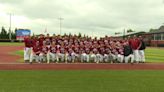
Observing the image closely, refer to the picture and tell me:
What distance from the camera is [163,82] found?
13336mm

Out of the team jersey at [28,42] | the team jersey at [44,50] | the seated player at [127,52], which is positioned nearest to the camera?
the team jersey at [28,42]

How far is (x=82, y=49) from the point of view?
23.2 metres

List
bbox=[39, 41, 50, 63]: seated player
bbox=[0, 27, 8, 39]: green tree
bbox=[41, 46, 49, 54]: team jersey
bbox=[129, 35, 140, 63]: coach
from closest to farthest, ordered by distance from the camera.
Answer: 1. bbox=[39, 41, 50, 63]: seated player
2. bbox=[41, 46, 49, 54]: team jersey
3. bbox=[129, 35, 140, 63]: coach
4. bbox=[0, 27, 8, 39]: green tree

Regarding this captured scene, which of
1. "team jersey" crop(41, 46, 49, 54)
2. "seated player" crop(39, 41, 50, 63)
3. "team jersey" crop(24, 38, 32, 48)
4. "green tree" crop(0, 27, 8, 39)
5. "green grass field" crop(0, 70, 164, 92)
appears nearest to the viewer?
"green grass field" crop(0, 70, 164, 92)

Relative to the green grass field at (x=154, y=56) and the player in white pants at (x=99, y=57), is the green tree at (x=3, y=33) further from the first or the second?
the player in white pants at (x=99, y=57)

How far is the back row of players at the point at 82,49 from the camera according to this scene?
22344 millimetres

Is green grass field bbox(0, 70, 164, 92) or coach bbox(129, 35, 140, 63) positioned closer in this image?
green grass field bbox(0, 70, 164, 92)

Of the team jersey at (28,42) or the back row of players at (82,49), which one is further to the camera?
the back row of players at (82,49)

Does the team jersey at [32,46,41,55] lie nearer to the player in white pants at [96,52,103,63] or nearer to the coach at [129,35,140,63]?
the player in white pants at [96,52,103,63]

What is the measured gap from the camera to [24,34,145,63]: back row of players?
2234cm

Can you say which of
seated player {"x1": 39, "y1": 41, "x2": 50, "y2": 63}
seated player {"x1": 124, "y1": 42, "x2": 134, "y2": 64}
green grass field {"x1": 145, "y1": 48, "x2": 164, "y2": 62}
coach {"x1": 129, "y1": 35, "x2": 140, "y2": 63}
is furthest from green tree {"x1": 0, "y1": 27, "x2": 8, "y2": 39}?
coach {"x1": 129, "y1": 35, "x2": 140, "y2": 63}

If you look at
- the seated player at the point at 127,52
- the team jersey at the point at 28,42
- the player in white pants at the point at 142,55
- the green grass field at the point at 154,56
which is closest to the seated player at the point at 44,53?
the team jersey at the point at 28,42

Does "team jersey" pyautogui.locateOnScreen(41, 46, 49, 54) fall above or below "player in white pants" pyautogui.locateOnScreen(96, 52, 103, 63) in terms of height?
above

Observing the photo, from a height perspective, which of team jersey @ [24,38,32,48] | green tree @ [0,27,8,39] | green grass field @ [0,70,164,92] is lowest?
green grass field @ [0,70,164,92]
